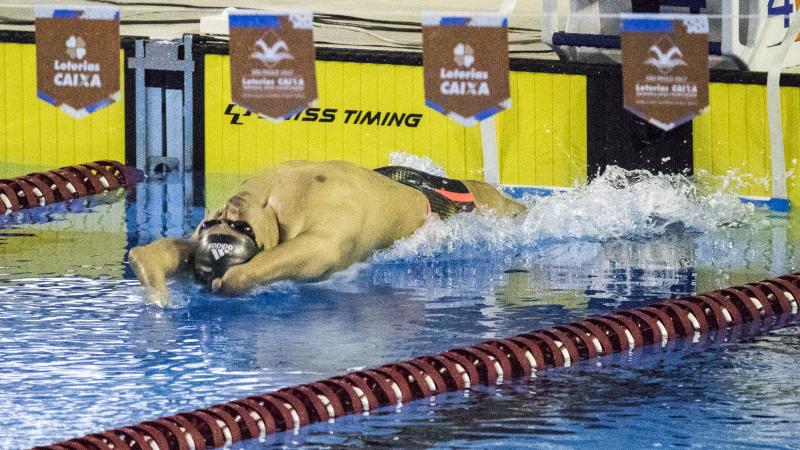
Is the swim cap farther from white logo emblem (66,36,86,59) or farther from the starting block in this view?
white logo emblem (66,36,86,59)

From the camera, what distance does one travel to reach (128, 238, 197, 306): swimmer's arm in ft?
19.3

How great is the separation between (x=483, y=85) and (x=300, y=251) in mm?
2543

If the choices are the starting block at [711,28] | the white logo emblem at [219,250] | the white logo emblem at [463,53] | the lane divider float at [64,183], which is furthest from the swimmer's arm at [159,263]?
the starting block at [711,28]

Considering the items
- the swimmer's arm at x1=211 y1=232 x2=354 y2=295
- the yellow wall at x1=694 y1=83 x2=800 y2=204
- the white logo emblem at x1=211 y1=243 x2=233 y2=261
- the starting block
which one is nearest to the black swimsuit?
the swimmer's arm at x1=211 y1=232 x2=354 y2=295

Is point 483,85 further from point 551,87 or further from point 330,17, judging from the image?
point 330,17

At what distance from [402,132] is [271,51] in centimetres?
87

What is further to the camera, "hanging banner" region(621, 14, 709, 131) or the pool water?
"hanging banner" region(621, 14, 709, 131)

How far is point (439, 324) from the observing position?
19.0 feet

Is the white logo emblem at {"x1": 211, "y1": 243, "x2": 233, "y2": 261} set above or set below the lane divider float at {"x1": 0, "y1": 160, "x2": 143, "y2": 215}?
below

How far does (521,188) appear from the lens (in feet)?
28.0

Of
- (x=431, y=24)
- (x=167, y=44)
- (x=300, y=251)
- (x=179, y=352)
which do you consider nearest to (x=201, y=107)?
(x=167, y=44)

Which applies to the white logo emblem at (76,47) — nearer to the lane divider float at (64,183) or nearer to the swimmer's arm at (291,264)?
the lane divider float at (64,183)

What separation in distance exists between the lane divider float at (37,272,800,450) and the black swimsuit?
1.51 m

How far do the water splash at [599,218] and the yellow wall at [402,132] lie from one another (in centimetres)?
42
